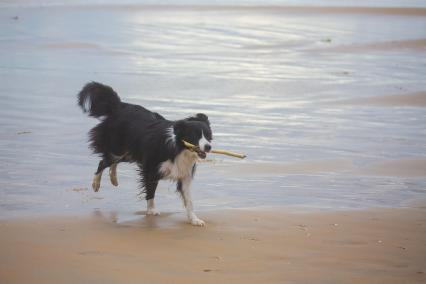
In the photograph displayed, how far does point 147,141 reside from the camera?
26.3ft

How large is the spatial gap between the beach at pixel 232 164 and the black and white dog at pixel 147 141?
28cm

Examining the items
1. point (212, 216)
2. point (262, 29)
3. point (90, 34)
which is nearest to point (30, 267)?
point (212, 216)

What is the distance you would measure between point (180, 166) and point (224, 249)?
140cm

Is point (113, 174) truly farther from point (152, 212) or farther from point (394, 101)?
point (394, 101)

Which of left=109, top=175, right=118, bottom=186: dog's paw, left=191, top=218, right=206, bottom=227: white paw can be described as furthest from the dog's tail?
left=191, top=218, right=206, bottom=227: white paw

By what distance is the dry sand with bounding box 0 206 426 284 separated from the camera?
5926 millimetres

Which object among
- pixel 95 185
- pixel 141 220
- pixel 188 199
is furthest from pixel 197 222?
pixel 95 185

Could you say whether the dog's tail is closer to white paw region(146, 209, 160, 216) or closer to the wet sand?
white paw region(146, 209, 160, 216)

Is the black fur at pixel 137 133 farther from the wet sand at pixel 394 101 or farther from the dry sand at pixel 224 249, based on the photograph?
the wet sand at pixel 394 101

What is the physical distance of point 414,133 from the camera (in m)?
11.7

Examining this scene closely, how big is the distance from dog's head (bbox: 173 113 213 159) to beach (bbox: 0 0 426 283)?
26.5 inches

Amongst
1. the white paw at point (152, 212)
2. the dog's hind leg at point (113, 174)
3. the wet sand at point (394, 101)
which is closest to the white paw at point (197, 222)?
the white paw at point (152, 212)

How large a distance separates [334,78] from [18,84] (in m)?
6.00

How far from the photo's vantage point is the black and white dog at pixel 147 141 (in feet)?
25.0
